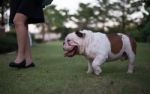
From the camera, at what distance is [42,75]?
21.0ft

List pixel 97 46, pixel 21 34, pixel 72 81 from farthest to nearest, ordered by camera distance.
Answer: pixel 21 34 → pixel 97 46 → pixel 72 81

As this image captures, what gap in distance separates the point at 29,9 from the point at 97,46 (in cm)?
160

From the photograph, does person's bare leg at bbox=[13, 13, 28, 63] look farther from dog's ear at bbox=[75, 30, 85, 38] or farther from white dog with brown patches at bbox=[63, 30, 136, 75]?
dog's ear at bbox=[75, 30, 85, 38]

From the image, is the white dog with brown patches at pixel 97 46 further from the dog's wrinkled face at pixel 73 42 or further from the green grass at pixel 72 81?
the green grass at pixel 72 81

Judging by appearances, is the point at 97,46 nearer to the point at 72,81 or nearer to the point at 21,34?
the point at 72,81

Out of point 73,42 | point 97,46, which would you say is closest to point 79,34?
point 73,42

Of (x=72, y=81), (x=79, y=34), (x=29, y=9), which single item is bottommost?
(x=72, y=81)

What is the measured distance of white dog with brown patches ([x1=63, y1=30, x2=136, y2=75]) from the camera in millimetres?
6160

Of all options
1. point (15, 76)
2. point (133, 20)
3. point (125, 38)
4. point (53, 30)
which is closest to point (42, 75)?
point (15, 76)

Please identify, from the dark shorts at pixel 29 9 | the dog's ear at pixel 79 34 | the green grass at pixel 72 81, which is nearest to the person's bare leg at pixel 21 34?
the dark shorts at pixel 29 9

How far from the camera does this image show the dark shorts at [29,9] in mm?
7117

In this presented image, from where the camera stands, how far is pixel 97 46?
620cm

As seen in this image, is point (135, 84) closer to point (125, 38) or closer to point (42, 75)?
point (125, 38)

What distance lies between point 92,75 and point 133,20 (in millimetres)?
31928
